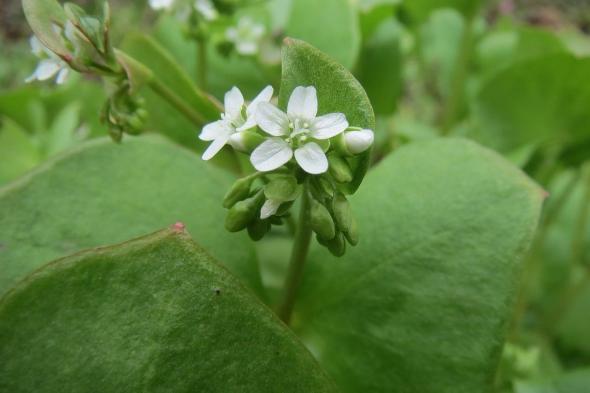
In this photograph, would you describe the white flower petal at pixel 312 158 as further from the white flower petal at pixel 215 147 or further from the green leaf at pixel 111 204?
the green leaf at pixel 111 204

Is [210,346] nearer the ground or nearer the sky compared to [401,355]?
nearer the sky

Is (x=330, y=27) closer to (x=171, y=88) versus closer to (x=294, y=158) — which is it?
(x=171, y=88)

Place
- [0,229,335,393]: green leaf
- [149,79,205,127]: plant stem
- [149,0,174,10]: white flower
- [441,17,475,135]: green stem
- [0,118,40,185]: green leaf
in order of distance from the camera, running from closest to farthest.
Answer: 1. [0,229,335,393]: green leaf
2. [149,79,205,127]: plant stem
3. [149,0,174,10]: white flower
4. [0,118,40,185]: green leaf
5. [441,17,475,135]: green stem

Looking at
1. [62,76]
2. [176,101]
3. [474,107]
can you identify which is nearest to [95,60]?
[62,76]

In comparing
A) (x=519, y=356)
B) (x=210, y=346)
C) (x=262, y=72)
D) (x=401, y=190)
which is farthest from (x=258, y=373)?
(x=262, y=72)

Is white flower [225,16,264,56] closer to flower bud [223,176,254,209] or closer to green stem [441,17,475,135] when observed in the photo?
green stem [441,17,475,135]

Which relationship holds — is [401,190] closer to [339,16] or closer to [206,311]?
[206,311]

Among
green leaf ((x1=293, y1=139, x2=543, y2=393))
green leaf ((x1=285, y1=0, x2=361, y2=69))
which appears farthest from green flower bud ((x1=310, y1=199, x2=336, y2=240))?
green leaf ((x1=285, y1=0, x2=361, y2=69))
